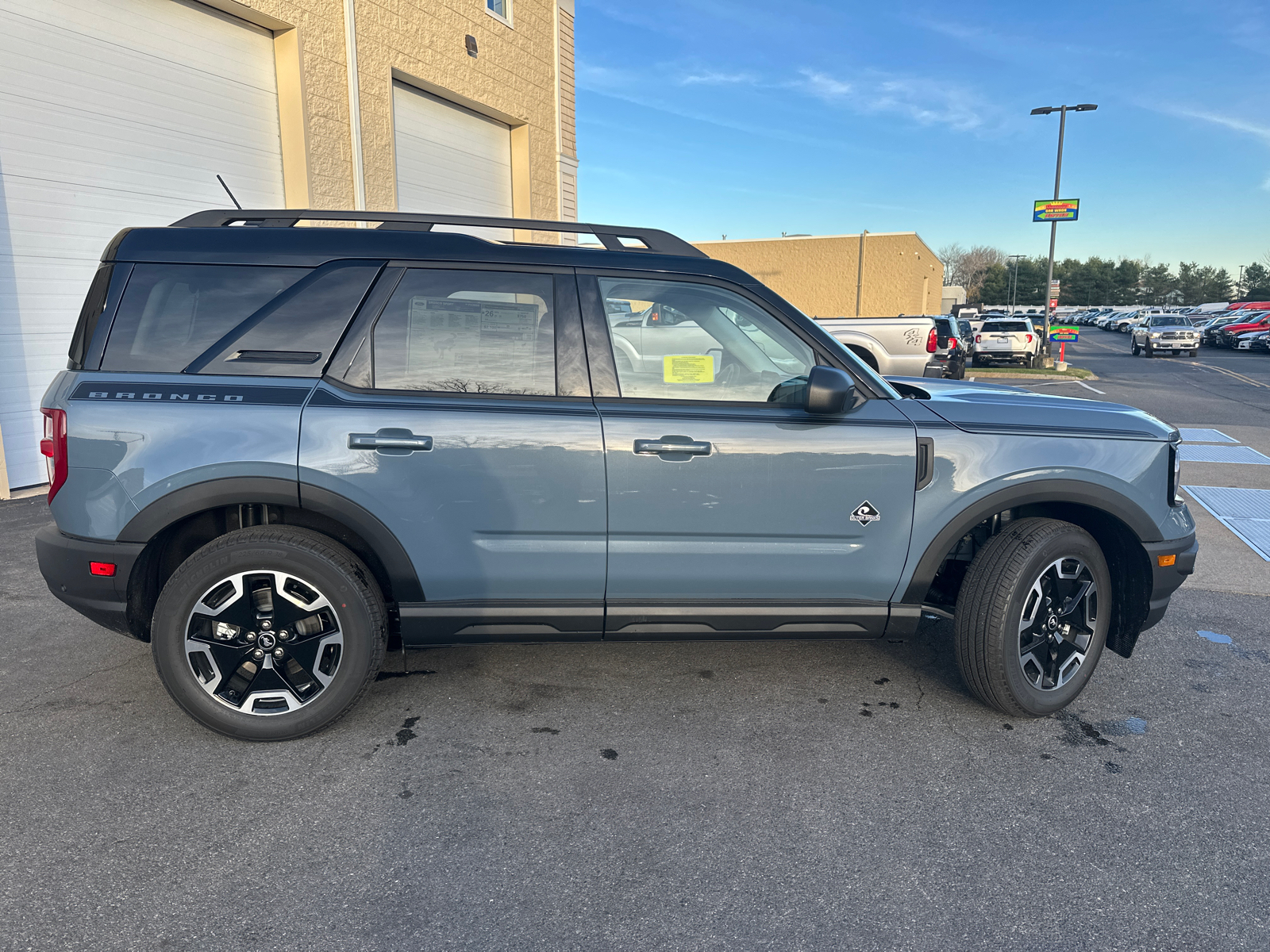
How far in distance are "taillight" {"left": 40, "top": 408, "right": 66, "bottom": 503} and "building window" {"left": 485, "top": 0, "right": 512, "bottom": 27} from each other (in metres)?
12.3

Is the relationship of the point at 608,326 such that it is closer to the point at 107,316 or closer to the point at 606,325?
the point at 606,325

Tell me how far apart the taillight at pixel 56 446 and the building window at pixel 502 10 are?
1230cm

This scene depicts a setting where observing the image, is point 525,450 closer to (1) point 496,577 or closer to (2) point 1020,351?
(1) point 496,577

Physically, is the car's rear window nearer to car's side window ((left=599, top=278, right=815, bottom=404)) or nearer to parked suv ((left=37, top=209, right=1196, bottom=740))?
parked suv ((left=37, top=209, right=1196, bottom=740))

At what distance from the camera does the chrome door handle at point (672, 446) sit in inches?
131

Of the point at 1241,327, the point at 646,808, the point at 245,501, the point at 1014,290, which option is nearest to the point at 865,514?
the point at 646,808

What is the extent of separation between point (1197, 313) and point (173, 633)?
258 ft

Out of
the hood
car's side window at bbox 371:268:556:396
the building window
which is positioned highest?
the building window

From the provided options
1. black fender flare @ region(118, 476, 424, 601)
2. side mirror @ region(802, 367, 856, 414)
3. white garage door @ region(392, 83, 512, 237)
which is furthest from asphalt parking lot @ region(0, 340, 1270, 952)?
white garage door @ region(392, 83, 512, 237)

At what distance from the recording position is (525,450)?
331 cm

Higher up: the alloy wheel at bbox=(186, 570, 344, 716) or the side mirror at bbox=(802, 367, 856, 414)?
the side mirror at bbox=(802, 367, 856, 414)

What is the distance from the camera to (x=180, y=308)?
3.35 meters

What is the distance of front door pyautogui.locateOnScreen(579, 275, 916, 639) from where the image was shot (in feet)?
11.1

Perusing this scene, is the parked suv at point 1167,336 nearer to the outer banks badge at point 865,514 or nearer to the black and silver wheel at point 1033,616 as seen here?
the black and silver wheel at point 1033,616
